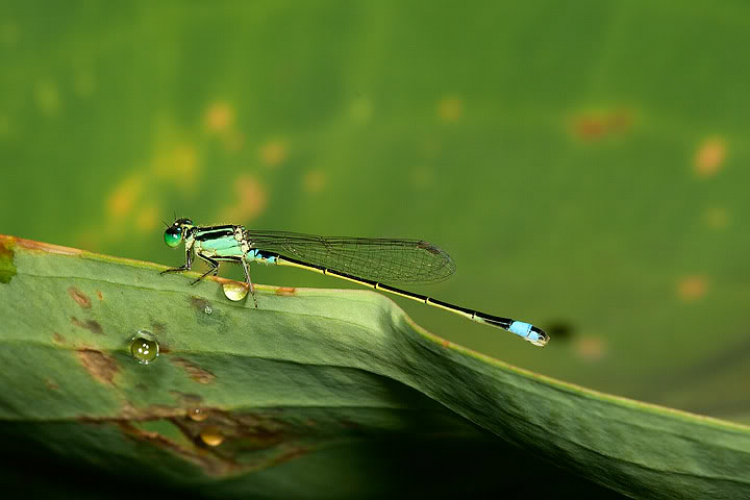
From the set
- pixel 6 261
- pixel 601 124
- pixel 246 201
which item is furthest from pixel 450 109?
pixel 6 261

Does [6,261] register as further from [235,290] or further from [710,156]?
[710,156]

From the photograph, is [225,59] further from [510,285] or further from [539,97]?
[510,285]

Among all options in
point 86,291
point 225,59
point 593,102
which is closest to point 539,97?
point 593,102

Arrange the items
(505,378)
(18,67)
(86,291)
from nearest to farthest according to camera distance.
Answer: (505,378)
(86,291)
(18,67)

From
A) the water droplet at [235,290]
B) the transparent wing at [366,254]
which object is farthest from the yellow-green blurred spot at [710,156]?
the water droplet at [235,290]

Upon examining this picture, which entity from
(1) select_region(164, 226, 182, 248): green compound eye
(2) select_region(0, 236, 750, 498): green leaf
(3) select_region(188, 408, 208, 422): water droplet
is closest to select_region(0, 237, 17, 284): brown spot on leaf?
(2) select_region(0, 236, 750, 498): green leaf

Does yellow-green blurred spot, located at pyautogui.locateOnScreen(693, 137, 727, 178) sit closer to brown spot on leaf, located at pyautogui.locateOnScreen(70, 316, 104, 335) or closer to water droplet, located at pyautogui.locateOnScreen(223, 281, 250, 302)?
water droplet, located at pyautogui.locateOnScreen(223, 281, 250, 302)

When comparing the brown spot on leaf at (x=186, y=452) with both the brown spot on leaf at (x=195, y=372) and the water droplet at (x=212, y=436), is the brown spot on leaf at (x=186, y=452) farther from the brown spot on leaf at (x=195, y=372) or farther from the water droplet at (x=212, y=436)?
the brown spot on leaf at (x=195, y=372)
